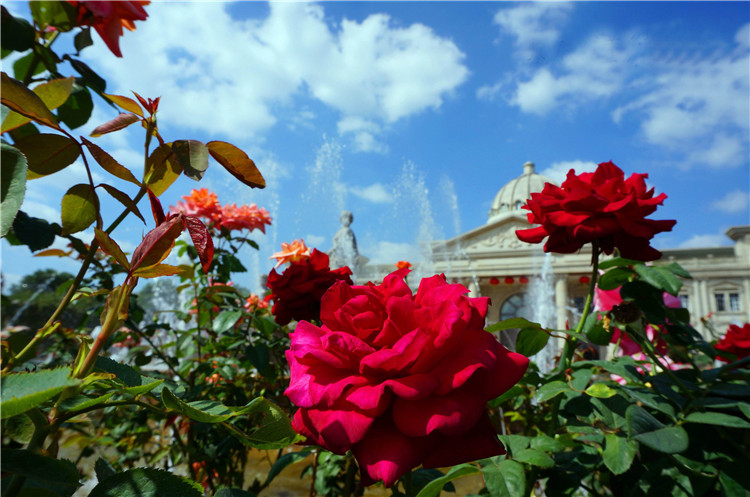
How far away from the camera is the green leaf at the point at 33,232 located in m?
→ 0.52

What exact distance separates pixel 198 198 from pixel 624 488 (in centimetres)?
117

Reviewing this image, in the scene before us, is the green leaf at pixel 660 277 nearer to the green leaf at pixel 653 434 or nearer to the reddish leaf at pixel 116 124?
the green leaf at pixel 653 434

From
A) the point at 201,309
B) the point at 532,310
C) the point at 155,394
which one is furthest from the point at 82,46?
the point at 532,310

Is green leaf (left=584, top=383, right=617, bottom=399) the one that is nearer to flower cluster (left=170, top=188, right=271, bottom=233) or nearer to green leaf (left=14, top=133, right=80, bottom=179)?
green leaf (left=14, top=133, right=80, bottom=179)

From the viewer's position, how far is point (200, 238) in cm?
28

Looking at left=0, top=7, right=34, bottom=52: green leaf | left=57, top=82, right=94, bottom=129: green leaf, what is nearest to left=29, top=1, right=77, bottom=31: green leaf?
left=0, top=7, right=34, bottom=52: green leaf

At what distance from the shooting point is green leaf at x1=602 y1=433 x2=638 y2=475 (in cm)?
49

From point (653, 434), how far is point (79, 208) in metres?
0.52

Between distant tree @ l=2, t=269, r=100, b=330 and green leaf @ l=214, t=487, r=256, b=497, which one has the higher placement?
distant tree @ l=2, t=269, r=100, b=330

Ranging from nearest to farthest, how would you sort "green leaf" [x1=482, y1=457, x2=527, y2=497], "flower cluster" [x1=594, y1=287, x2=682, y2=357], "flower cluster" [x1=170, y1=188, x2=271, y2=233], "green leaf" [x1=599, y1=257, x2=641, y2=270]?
"green leaf" [x1=482, y1=457, x2=527, y2=497] → "green leaf" [x1=599, y1=257, x2=641, y2=270] → "flower cluster" [x1=594, y1=287, x2=682, y2=357] → "flower cluster" [x1=170, y1=188, x2=271, y2=233]

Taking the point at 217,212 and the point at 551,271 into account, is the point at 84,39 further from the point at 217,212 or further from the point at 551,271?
the point at 551,271

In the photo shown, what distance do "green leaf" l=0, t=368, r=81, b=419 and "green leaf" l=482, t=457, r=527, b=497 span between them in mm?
372

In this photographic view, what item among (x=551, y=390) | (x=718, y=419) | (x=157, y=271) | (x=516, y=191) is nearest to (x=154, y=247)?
(x=157, y=271)

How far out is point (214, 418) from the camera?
0.86 feet
